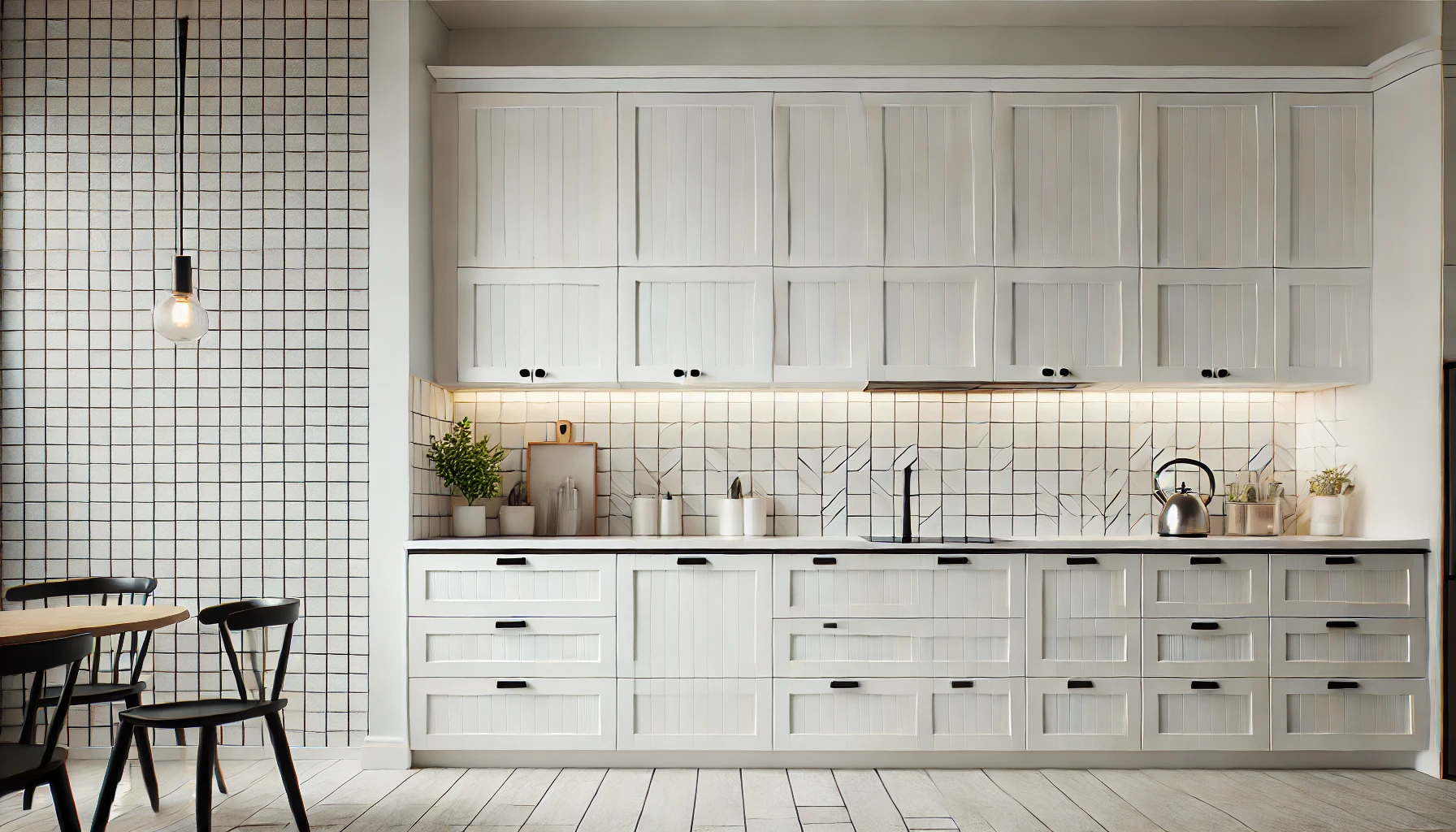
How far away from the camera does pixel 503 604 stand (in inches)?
143

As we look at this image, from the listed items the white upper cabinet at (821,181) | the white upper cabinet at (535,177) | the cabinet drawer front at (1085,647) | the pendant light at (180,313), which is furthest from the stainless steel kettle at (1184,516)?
the pendant light at (180,313)

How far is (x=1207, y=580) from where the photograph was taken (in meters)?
3.65

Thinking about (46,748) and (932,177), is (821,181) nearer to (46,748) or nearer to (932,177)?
(932,177)

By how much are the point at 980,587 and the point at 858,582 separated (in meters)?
0.44

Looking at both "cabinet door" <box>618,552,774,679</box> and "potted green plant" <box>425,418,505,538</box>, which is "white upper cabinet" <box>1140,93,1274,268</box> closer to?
"cabinet door" <box>618,552,774,679</box>

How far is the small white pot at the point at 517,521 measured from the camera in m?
4.01

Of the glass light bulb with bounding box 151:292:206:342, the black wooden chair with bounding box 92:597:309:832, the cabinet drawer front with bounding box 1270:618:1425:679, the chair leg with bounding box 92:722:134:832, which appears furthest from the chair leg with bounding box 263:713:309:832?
the cabinet drawer front with bounding box 1270:618:1425:679

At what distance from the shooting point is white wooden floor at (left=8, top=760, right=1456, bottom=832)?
305 cm

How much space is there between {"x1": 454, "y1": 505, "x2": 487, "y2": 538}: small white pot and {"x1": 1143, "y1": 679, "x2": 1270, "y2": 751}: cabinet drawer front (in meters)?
2.55

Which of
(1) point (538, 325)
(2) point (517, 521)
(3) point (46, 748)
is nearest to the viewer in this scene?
(3) point (46, 748)

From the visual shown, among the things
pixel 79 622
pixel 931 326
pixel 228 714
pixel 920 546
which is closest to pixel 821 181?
pixel 931 326

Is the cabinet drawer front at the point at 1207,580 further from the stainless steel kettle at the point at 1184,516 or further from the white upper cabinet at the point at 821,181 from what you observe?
→ the white upper cabinet at the point at 821,181

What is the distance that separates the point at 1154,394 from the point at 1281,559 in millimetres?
897

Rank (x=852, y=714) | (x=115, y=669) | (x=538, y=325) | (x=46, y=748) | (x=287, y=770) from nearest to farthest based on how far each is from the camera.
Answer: (x=46, y=748) → (x=287, y=770) → (x=115, y=669) → (x=852, y=714) → (x=538, y=325)
